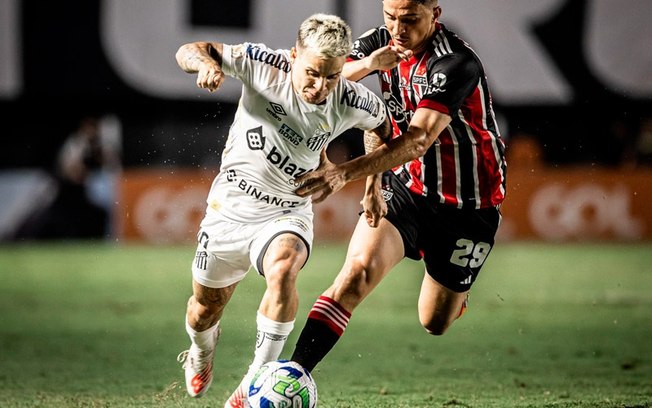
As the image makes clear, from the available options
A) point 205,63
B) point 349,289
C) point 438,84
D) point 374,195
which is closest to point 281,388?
point 349,289

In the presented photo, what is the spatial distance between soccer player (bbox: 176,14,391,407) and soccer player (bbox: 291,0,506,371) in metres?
0.25

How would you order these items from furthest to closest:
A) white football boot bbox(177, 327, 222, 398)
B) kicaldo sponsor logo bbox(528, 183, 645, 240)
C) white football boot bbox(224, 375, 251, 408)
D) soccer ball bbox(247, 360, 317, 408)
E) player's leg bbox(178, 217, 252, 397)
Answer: kicaldo sponsor logo bbox(528, 183, 645, 240)
white football boot bbox(177, 327, 222, 398)
player's leg bbox(178, 217, 252, 397)
white football boot bbox(224, 375, 251, 408)
soccer ball bbox(247, 360, 317, 408)

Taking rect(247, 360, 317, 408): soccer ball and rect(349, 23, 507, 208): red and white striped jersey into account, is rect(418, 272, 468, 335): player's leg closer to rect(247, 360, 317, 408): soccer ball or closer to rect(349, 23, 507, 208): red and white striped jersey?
rect(349, 23, 507, 208): red and white striped jersey

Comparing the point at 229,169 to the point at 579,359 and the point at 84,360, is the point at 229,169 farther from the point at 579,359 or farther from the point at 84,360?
the point at 579,359

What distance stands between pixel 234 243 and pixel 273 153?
1.81 feet

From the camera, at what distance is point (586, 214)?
1666 centimetres

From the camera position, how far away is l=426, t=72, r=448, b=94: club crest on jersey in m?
5.48

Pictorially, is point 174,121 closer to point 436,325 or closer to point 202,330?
point 436,325

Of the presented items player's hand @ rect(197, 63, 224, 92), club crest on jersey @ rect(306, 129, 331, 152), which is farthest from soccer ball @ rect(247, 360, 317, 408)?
player's hand @ rect(197, 63, 224, 92)

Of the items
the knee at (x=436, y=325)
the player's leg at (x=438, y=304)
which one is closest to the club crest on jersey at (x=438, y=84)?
the player's leg at (x=438, y=304)

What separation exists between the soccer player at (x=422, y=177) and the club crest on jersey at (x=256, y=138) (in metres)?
0.36

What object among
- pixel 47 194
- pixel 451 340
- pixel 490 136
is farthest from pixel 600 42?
pixel 490 136

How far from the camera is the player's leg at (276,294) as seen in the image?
16.8ft

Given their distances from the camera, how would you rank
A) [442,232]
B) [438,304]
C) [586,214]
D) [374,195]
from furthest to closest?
[586,214]
[438,304]
[442,232]
[374,195]
